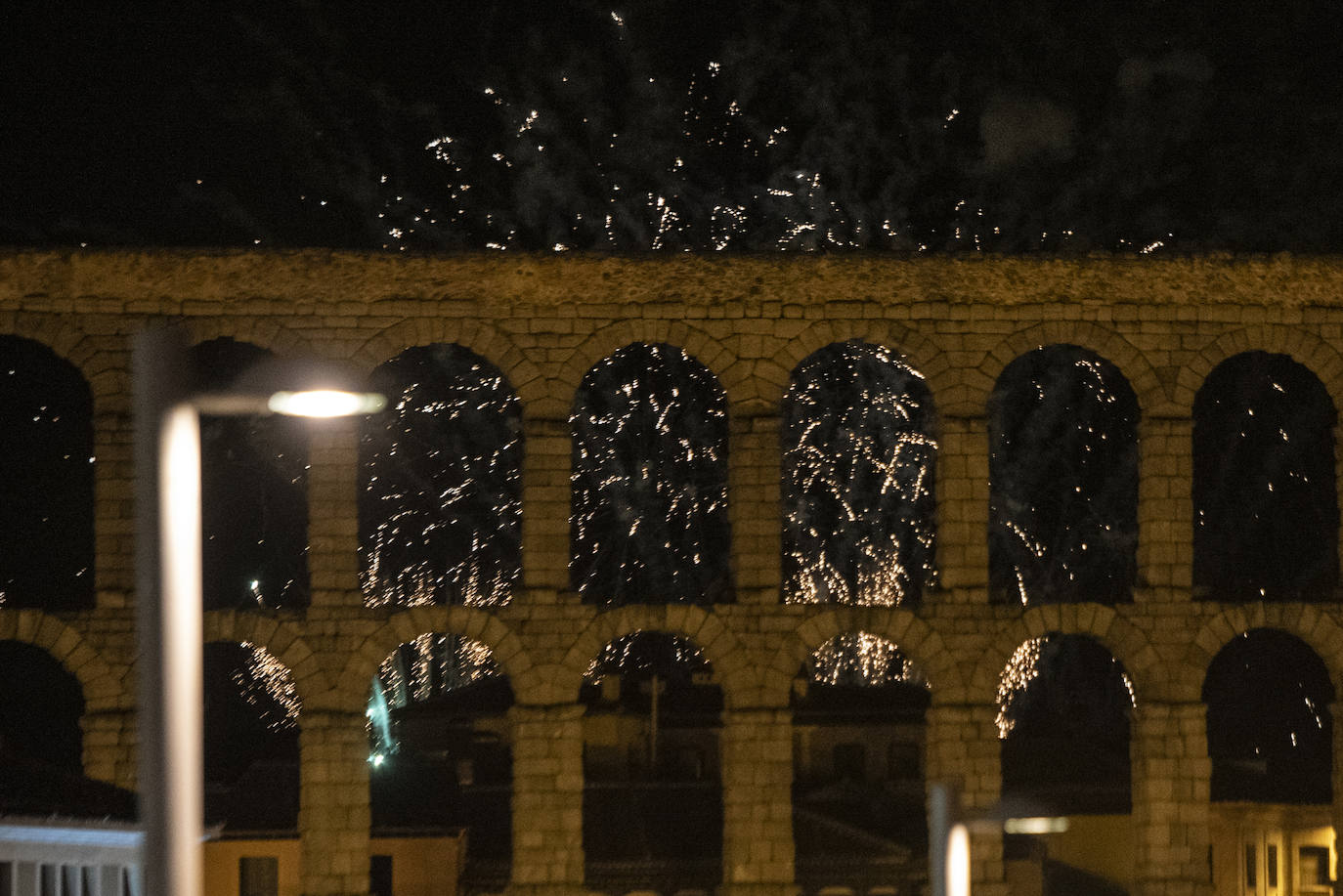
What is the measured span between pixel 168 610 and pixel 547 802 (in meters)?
13.0

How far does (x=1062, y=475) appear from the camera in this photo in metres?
35.2

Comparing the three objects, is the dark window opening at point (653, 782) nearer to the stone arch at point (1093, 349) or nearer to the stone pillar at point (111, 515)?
the stone pillar at point (111, 515)

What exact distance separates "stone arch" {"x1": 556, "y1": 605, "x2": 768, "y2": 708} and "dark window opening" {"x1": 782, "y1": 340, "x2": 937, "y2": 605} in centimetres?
1380

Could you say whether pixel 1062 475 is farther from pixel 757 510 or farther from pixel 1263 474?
pixel 757 510

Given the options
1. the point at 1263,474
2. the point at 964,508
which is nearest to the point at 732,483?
the point at 964,508

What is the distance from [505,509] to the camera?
35.9 meters

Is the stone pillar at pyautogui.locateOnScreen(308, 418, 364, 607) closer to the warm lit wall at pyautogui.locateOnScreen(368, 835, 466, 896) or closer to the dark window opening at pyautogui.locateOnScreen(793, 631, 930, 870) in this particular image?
the warm lit wall at pyautogui.locateOnScreen(368, 835, 466, 896)

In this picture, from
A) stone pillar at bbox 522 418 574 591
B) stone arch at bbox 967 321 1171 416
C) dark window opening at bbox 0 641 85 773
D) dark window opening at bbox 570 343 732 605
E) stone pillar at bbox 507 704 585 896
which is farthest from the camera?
dark window opening at bbox 570 343 732 605

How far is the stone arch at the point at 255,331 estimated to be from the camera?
18734mm

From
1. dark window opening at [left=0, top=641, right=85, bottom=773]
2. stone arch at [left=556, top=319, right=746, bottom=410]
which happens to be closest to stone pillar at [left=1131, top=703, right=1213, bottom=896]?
stone arch at [left=556, top=319, right=746, bottom=410]

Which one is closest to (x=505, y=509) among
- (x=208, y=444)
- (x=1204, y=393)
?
(x=208, y=444)

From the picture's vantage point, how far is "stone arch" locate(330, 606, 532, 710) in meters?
18.4

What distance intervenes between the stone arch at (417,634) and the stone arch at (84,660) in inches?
94.2

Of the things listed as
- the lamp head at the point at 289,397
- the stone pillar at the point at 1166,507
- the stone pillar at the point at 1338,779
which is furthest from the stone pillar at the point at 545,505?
the lamp head at the point at 289,397
